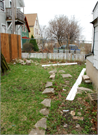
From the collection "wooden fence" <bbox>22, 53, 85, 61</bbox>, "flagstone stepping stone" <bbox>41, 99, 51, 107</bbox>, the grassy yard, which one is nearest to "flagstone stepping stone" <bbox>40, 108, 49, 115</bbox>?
the grassy yard

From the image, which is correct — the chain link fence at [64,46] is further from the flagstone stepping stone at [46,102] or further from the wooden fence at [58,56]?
the flagstone stepping stone at [46,102]

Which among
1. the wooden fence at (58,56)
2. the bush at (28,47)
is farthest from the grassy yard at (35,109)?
the bush at (28,47)

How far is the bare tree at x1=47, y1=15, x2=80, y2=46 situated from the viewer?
20875 mm

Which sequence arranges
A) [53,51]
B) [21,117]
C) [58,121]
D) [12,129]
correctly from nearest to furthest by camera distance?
[12,129] < [58,121] < [21,117] < [53,51]

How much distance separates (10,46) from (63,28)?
14078 mm

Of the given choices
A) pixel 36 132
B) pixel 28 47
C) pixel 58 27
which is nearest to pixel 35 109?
pixel 36 132

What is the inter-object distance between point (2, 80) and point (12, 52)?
4428 millimetres

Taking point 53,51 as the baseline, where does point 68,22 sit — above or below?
above

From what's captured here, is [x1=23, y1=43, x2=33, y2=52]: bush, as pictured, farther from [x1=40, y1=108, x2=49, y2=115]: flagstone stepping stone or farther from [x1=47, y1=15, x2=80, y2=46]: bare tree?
[x1=40, y1=108, x2=49, y2=115]: flagstone stepping stone

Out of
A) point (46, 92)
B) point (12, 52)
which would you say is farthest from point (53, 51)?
point (46, 92)

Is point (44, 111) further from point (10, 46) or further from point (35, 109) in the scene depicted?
point (10, 46)

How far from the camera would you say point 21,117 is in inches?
111

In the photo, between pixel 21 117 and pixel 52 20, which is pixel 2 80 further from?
pixel 52 20

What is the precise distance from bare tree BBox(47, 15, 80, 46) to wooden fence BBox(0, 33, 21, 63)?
1172 centimetres
